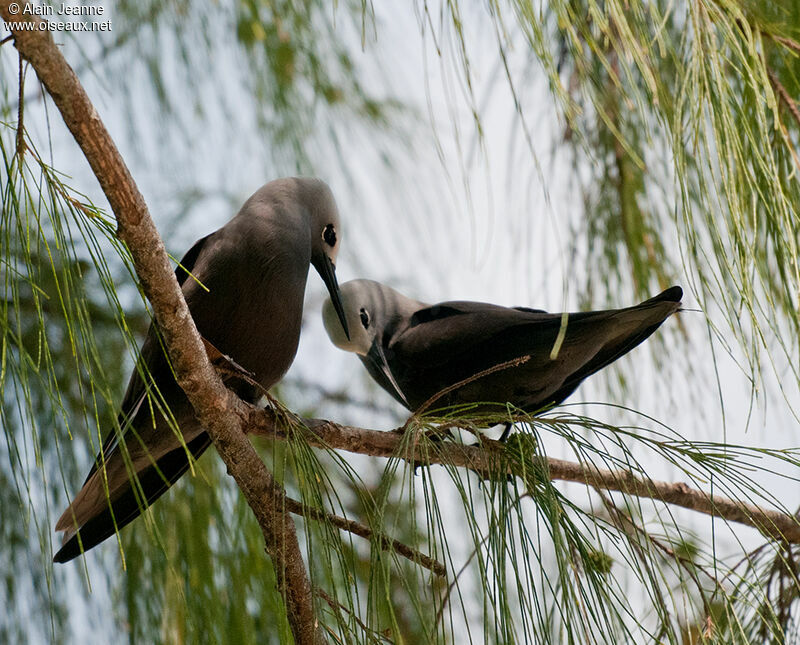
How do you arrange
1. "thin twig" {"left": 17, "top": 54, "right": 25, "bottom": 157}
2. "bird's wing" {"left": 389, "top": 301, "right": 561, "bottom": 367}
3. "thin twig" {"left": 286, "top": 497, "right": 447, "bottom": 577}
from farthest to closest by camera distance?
1. "bird's wing" {"left": 389, "top": 301, "right": 561, "bottom": 367}
2. "thin twig" {"left": 286, "top": 497, "right": 447, "bottom": 577}
3. "thin twig" {"left": 17, "top": 54, "right": 25, "bottom": 157}

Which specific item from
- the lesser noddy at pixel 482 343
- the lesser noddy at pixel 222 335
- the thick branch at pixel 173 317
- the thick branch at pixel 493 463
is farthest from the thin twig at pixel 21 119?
the lesser noddy at pixel 482 343

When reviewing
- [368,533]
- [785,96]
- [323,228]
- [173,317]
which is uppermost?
[323,228]

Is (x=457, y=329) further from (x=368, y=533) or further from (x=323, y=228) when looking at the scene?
(x=368, y=533)

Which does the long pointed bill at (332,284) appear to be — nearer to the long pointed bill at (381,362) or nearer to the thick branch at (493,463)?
the long pointed bill at (381,362)

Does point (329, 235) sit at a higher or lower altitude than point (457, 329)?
higher

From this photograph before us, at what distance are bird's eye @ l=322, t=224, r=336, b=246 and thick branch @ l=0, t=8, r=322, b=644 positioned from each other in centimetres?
56

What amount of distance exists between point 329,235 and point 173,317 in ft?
2.32

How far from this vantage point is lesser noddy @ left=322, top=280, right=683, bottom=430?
4.13ft

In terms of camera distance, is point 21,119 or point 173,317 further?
point 173,317

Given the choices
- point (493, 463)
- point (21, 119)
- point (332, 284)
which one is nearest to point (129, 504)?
point (332, 284)

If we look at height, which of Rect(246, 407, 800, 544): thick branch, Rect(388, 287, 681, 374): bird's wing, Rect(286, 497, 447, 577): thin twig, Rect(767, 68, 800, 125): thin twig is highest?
Rect(767, 68, 800, 125): thin twig

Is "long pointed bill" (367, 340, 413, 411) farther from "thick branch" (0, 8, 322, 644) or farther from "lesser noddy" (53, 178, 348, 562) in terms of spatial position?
"thick branch" (0, 8, 322, 644)

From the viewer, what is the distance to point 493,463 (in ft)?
3.15

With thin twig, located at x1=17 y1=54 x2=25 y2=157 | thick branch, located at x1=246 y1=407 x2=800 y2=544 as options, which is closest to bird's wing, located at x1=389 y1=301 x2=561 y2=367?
thick branch, located at x1=246 y1=407 x2=800 y2=544
